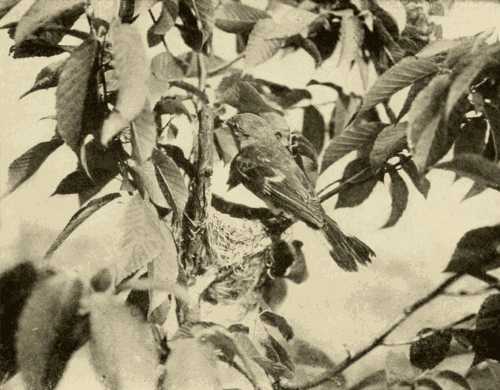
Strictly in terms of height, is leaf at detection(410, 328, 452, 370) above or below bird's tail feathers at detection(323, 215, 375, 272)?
below

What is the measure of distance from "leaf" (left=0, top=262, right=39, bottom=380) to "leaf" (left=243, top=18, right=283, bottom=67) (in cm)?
41

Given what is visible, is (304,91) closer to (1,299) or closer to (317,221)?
(317,221)

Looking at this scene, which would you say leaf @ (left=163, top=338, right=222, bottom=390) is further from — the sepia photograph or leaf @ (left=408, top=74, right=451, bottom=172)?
leaf @ (left=408, top=74, right=451, bottom=172)

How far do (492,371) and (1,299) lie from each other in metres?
0.60

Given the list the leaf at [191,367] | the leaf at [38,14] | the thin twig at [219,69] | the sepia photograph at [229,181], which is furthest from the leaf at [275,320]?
the leaf at [38,14]

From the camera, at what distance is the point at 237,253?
2.57 ft

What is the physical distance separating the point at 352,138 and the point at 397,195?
13cm

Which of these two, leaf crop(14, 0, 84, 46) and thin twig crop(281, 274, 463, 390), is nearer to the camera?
leaf crop(14, 0, 84, 46)

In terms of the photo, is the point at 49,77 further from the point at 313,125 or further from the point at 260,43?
the point at 313,125

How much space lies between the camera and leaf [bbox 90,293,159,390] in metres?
0.63

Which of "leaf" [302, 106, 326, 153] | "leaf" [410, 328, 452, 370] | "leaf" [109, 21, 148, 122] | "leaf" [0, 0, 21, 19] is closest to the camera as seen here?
"leaf" [109, 21, 148, 122]

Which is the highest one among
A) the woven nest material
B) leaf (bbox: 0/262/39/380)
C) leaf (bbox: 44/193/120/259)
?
leaf (bbox: 44/193/120/259)

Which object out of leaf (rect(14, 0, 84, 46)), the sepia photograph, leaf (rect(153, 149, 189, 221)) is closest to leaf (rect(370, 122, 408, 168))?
the sepia photograph

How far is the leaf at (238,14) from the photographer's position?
69cm
